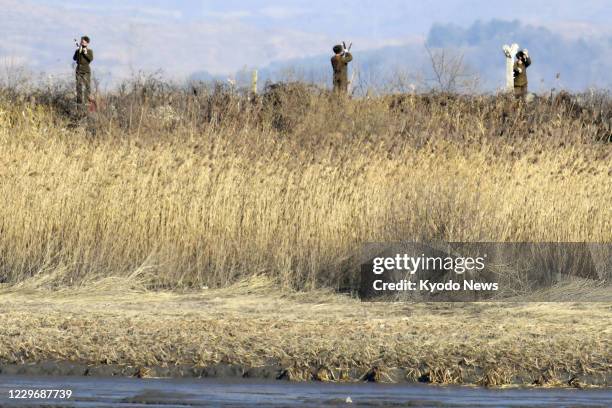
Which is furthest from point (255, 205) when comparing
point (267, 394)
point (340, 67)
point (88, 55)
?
point (340, 67)

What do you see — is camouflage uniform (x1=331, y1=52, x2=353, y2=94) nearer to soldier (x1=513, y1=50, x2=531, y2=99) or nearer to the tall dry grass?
soldier (x1=513, y1=50, x2=531, y2=99)

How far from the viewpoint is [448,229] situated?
42.8ft

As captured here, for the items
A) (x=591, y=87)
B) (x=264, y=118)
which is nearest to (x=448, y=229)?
(x=264, y=118)

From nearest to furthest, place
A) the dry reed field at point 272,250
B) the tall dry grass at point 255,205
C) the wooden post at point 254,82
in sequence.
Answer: the dry reed field at point 272,250 → the tall dry grass at point 255,205 → the wooden post at point 254,82

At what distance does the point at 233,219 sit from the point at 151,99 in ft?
51.3

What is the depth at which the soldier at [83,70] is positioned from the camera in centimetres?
2631

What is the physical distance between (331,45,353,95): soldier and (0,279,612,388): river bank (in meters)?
16.6

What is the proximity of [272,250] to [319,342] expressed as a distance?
423 centimetres

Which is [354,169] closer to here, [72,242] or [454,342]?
[72,242]

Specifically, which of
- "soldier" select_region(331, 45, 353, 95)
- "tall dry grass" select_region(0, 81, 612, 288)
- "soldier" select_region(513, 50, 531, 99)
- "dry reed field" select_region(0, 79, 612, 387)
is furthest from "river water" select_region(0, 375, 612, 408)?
"soldier" select_region(513, 50, 531, 99)

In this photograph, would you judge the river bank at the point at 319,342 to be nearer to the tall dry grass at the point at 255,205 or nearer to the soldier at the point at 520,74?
the tall dry grass at the point at 255,205

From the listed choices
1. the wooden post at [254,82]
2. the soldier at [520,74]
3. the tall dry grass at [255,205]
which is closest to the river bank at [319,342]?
the tall dry grass at [255,205]

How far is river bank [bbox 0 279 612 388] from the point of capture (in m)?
8.60

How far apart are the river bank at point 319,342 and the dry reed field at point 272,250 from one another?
0.7 inches
